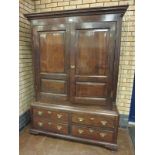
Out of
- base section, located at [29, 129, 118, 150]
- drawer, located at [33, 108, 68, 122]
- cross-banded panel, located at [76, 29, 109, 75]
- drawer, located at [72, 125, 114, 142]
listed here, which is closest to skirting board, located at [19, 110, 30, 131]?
base section, located at [29, 129, 118, 150]

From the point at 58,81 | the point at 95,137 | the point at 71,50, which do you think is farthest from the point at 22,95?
the point at 95,137

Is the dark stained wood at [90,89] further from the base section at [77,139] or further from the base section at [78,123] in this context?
the base section at [77,139]

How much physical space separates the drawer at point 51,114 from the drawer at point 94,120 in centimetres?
16

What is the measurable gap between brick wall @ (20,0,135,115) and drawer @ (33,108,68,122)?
1.22ft

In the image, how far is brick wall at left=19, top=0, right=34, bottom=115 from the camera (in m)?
2.21

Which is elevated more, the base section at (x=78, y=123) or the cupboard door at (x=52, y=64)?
the cupboard door at (x=52, y=64)

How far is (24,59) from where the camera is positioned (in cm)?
232

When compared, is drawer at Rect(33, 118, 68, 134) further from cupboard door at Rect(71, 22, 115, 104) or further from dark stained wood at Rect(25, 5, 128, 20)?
dark stained wood at Rect(25, 5, 128, 20)

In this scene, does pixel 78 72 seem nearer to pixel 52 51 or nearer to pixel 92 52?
pixel 92 52

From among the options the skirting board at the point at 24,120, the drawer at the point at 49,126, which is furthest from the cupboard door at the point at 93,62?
the skirting board at the point at 24,120

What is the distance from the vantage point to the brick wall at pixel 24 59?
221cm

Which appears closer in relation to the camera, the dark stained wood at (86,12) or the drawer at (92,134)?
the dark stained wood at (86,12)

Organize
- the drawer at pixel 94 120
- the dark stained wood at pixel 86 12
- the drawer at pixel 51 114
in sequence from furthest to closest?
the drawer at pixel 51 114 → the drawer at pixel 94 120 → the dark stained wood at pixel 86 12
